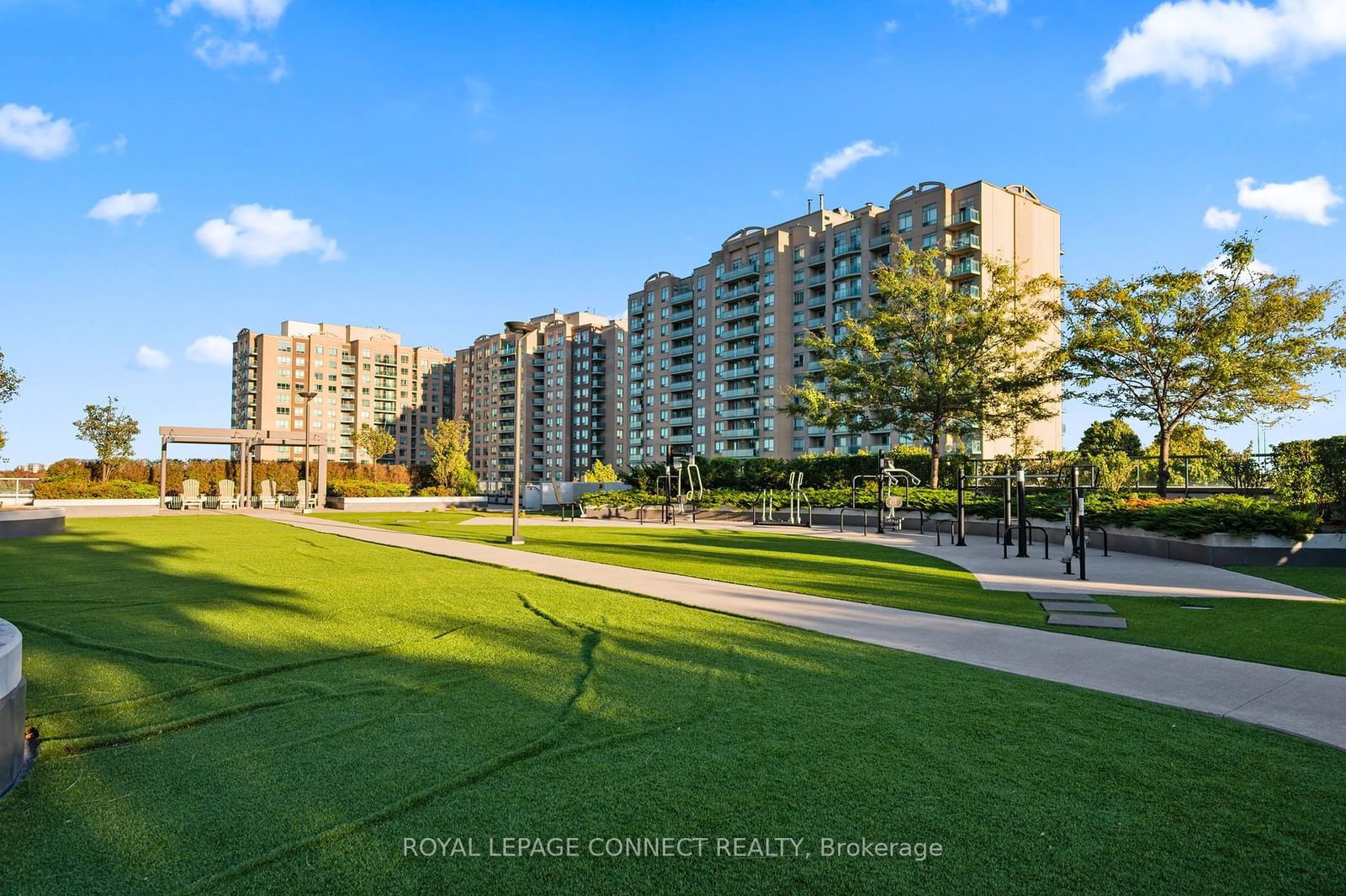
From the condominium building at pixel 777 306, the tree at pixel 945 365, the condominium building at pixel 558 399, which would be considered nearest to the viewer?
the tree at pixel 945 365

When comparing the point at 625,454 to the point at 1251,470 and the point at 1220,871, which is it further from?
the point at 1220,871

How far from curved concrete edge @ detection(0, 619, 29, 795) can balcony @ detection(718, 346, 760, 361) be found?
92094mm

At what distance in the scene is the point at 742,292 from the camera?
95.6 metres

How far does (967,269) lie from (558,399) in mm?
81392

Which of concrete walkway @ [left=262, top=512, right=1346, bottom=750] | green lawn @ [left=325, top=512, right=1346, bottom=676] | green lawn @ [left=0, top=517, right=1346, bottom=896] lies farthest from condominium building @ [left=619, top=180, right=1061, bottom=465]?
green lawn @ [left=0, top=517, right=1346, bottom=896]

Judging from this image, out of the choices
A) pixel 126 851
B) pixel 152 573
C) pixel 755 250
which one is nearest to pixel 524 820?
pixel 126 851

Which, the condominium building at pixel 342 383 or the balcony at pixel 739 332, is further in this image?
the condominium building at pixel 342 383

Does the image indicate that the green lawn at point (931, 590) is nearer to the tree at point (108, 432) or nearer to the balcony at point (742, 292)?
the tree at point (108, 432)

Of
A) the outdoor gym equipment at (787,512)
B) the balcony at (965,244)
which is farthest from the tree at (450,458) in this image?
the balcony at (965,244)

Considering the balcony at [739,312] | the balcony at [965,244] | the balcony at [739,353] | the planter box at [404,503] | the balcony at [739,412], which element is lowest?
the planter box at [404,503]

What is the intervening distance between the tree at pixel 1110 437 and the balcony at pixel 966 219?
81.9ft

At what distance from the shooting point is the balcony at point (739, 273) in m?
94.6

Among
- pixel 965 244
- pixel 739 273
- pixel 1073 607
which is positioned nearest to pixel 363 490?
pixel 1073 607

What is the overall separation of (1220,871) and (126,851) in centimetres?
419
